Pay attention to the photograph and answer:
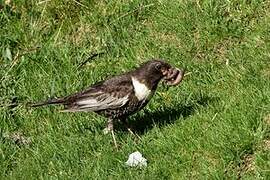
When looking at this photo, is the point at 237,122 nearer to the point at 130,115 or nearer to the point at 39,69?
the point at 130,115

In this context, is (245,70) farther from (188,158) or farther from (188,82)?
(188,158)

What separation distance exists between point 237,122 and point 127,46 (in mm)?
2522

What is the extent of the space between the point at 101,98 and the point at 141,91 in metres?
0.36

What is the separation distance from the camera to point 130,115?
23.6 feet

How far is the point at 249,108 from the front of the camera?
6.57 m

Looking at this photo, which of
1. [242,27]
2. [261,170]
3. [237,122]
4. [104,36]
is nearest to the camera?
[261,170]

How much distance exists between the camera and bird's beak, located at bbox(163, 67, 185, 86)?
7.02 meters

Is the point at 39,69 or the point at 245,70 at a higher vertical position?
the point at 245,70

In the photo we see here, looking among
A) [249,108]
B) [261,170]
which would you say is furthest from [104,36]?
Result: [261,170]

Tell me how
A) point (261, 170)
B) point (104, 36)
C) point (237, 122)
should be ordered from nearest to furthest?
point (261, 170), point (237, 122), point (104, 36)

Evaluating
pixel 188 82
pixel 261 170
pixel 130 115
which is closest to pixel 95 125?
pixel 130 115

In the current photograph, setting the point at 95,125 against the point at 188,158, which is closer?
the point at 188,158

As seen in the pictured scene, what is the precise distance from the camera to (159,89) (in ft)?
25.6

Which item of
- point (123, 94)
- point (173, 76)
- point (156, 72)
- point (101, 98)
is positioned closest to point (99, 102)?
point (101, 98)
